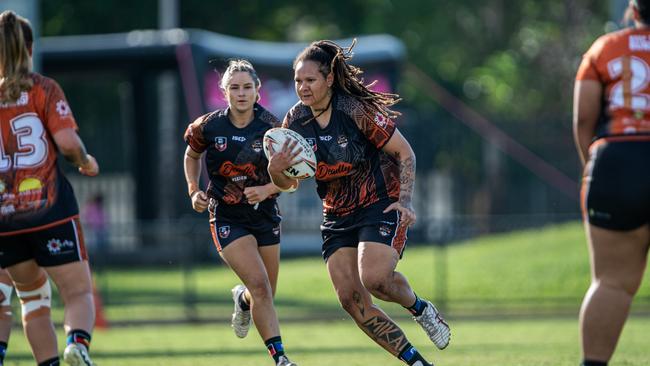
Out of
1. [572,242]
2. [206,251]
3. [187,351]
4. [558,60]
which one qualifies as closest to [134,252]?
[206,251]

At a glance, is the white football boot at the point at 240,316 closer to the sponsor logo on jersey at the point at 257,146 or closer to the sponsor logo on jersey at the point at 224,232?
the sponsor logo on jersey at the point at 224,232

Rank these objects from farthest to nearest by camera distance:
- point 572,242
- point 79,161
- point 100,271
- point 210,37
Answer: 1. point 210,37
2. point 572,242
3. point 100,271
4. point 79,161

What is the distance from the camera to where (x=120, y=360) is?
1114 cm

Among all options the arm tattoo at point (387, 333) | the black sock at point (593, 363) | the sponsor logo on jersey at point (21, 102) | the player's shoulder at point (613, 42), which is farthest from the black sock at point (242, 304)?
the player's shoulder at point (613, 42)

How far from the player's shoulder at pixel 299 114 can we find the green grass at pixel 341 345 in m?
2.83

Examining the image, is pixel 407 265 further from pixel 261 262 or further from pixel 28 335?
pixel 28 335

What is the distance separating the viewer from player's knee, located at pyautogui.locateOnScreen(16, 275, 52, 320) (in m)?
7.29

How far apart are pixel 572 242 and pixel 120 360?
1085cm

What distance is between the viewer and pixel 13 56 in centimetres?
690

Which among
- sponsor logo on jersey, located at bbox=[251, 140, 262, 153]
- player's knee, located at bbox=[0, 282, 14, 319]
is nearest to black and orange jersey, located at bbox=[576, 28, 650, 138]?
sponsor logo on jersey, located at bbox=[251, 140, 262, 153]

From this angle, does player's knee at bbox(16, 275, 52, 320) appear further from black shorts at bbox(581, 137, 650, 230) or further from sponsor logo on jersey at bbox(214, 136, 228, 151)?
black shorts at bbox(581, 137, 650, 230)

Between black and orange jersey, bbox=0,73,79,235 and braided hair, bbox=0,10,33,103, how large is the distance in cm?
7

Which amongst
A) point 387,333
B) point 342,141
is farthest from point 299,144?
point 387,333

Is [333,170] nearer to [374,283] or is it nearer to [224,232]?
[374,283]
